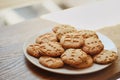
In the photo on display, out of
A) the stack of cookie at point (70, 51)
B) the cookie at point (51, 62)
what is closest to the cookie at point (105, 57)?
the stack of cookie at point (70, 51)

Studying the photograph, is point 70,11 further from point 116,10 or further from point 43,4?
point 43,4

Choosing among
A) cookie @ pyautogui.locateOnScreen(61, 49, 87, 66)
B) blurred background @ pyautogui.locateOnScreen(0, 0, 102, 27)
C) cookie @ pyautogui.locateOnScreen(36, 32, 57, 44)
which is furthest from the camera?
blurred background @ pyautogui.locateOnScreen(0, 0, 102, 27)

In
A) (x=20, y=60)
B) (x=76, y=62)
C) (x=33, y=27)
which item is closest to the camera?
(x=76, y=62)

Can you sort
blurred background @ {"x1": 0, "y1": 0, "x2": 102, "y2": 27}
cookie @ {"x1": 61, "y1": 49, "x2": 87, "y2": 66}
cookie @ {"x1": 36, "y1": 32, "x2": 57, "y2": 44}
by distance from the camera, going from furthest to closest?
blurred background @ {"x1": 0, "y1": 0, "x2": 102, "y2": 27} < cookie @ {"x1": 36, "y1": 32, "x2": 57, "y2": 44} < cookie @ {"x1": 61, "y1": 49, "x2": 87, "y2": 66}

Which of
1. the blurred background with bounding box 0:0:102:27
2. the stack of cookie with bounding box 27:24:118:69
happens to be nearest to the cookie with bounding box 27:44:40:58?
the stack of cookie with bounding box 27:24:118:69

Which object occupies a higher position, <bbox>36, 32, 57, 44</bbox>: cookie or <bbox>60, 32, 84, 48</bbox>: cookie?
<bbox>60, 32, 84, 48</bbox>: cookie

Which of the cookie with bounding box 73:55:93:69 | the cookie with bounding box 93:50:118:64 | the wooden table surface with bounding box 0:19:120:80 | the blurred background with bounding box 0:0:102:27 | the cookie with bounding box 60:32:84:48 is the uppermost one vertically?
the cookie with bounding box 60:32:84:48

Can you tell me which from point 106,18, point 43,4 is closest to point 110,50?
point 106,18

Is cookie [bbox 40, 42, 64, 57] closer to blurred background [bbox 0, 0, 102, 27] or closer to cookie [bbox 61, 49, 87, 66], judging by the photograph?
cookie [bbox 61, 49, 87, 66]
